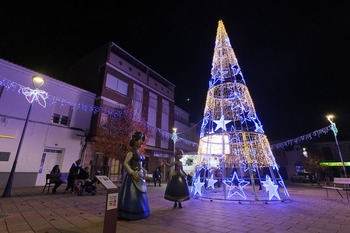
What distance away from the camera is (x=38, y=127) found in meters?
13.2

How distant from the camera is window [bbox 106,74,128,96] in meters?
18.3

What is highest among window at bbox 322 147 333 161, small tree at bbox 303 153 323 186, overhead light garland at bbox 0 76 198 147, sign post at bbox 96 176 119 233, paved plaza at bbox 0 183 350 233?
overhead light garland at bbox 0 76 198 147

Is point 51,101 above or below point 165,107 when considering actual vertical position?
below

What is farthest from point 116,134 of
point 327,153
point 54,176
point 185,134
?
point 327,153

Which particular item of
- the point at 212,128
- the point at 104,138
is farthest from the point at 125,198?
the point at 104,138

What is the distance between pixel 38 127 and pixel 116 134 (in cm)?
565

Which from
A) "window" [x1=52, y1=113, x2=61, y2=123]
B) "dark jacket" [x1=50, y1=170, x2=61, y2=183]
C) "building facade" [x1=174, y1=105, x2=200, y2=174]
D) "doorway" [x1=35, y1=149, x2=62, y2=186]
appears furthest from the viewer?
"building facade" [x1=174, y1=105, x2=200, y2=174]

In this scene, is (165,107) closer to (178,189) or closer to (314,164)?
(178,189)

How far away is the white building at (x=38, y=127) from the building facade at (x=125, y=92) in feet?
5.10

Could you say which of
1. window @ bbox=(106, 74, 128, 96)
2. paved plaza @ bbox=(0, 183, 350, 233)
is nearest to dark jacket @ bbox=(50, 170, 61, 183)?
paved plaza @ bbox=(0, 183, 350, 233)

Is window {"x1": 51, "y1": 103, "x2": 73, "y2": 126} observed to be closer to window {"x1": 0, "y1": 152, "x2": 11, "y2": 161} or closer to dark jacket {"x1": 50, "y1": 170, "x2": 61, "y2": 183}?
window {"x1": 0, "y1": 152, "x2": 11, "y2": 161}

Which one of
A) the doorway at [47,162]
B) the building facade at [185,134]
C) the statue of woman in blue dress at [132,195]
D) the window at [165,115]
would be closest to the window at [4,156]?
the doorway at [47,162]

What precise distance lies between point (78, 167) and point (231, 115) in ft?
29.2

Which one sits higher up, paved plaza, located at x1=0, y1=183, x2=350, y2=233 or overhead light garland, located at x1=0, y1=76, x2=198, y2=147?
overhead light garland, located at x1=0, y1=76, x2=198, y2=147
